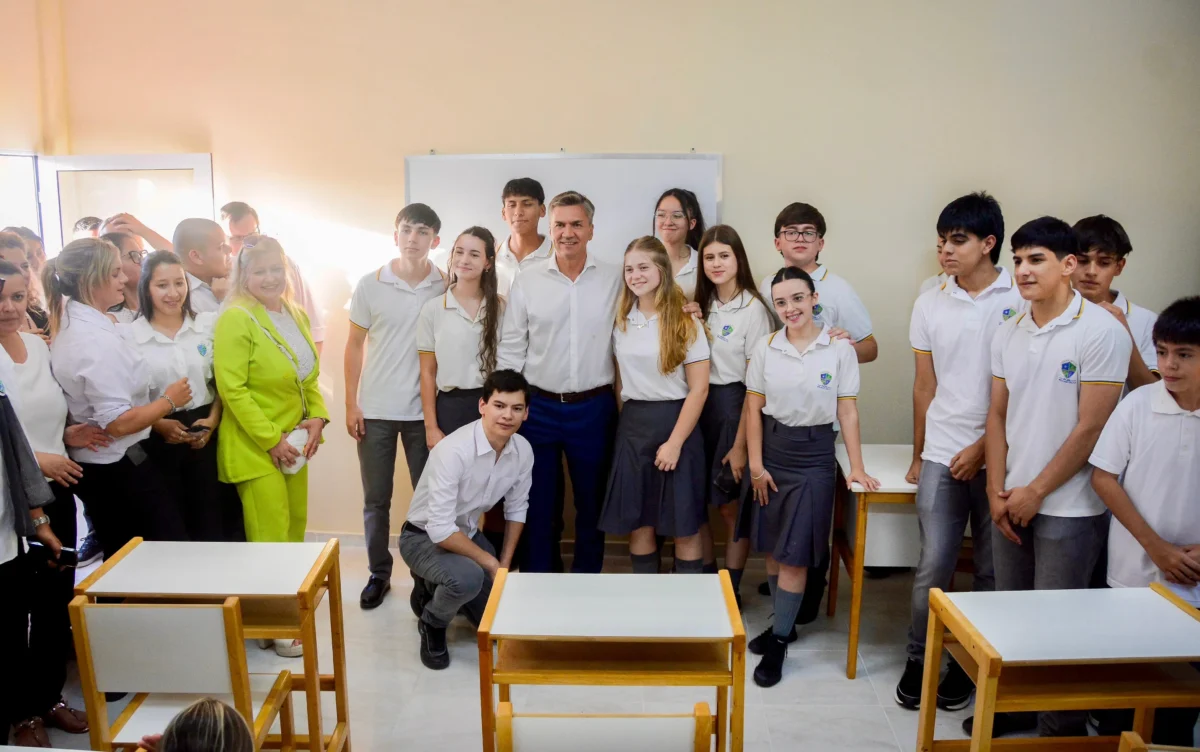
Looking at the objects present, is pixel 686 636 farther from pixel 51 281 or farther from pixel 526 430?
pixel 51 281

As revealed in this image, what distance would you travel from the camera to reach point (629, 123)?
412cm

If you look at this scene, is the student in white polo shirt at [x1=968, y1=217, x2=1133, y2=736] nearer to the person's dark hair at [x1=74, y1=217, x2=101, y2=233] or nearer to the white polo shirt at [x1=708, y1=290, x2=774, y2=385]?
the white polo shirt at [x1=708, y1=290, x2=774, y2=385]

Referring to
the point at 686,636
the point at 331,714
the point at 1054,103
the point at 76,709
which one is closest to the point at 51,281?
the point at 76,709

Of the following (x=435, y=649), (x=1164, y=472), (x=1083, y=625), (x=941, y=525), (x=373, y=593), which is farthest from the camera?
(x=373, y=593)

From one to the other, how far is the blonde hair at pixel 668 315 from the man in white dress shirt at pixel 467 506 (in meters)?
0.58

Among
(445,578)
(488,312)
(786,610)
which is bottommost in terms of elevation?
(786,610)

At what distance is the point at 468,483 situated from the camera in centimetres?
325

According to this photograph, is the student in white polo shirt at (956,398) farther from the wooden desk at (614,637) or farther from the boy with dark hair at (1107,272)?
the wooden desk at (614,637)

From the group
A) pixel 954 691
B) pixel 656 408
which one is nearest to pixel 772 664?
pixel 954 691

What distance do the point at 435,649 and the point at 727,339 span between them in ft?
5.62

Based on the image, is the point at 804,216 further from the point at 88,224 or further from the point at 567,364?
the point at 88,224

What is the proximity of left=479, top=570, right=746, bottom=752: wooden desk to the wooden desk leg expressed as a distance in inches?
39.3

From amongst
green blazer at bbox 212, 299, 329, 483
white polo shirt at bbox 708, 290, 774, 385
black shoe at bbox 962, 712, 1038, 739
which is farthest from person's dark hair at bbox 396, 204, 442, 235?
black shoe at bbox 962, 712, 1038, 739

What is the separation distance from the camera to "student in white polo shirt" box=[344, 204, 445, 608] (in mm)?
3822
